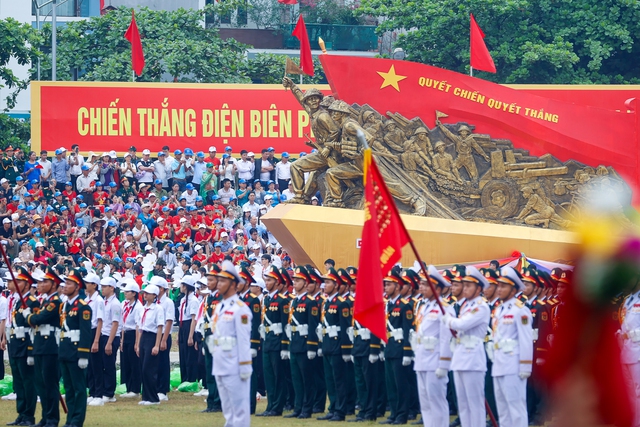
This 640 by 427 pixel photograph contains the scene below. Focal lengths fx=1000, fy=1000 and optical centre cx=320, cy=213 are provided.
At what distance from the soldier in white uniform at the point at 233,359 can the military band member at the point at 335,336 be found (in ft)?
10.1

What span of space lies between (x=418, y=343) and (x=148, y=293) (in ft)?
17.6

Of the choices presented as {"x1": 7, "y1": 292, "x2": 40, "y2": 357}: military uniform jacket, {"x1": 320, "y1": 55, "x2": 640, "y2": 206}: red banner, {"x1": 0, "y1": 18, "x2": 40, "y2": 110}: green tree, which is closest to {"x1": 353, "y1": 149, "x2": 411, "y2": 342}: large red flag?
{"x1": 7, "y1": 292, "x2": 40, "y2": 357}: military uniform jacket

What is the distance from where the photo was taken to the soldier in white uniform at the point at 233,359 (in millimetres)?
9641

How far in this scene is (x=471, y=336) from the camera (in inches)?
376

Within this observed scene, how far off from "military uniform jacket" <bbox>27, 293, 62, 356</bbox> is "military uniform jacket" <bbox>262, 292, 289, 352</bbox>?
2.96 m

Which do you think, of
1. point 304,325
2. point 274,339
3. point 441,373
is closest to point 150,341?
point 274,339

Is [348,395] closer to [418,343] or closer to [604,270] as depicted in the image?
[418,343]

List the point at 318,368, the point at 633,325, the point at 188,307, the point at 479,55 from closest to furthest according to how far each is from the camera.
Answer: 1. the point at 633,325
2. the point at 318,368
3. the point at 188,307
4. the point at 479,55

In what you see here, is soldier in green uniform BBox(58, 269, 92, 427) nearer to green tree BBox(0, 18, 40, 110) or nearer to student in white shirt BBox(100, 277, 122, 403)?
student in white shirt BBox(100, 277, 122, 403)

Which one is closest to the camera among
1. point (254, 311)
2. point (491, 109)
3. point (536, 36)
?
point (254, 311)

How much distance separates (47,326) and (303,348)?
329 centimetres

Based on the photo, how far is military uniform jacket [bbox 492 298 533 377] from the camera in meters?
9.50

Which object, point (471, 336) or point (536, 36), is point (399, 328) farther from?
point (536, 36)

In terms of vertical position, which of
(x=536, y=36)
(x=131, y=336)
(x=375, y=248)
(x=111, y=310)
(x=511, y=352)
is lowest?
(x=131, y=336)
